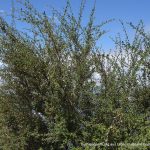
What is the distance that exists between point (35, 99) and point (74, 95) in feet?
4.49

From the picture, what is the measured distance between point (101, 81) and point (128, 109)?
1.54m

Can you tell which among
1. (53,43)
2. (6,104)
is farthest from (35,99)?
(53,43)

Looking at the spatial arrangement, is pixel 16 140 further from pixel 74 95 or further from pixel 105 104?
pixel 105 104

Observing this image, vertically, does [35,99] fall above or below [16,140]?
above

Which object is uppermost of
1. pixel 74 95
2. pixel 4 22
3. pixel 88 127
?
pixel 4 22

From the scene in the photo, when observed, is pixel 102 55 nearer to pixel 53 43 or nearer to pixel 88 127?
pixel 53 43

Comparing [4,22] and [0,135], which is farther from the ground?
[4,22]

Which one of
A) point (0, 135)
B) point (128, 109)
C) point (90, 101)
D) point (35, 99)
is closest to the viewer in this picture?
point (128, 109)

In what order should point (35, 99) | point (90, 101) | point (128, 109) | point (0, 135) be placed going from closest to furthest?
point (128, 109), point (90, 101), point (35, 99), point (0, 135)

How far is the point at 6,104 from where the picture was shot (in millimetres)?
13180

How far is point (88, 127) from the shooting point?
11.4 metres

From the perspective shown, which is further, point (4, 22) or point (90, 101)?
point (4, 22)

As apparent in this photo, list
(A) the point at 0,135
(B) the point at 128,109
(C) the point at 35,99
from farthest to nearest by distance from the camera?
(A) the point at 0,135 < (C) the point at 35,99 < (B) the point at 128,109

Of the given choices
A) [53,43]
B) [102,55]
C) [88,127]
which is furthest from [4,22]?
[88,127]
